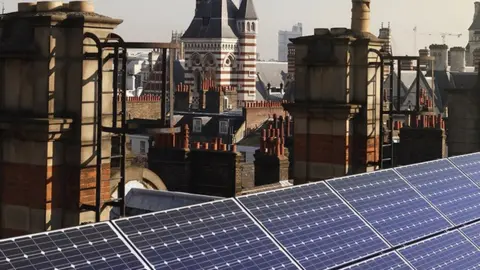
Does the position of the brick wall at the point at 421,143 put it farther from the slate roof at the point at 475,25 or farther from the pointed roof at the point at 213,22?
the slate roof at the point at 475,25

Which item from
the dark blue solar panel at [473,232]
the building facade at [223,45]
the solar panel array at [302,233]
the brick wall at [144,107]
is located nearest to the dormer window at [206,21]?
the building facade at [223,45]

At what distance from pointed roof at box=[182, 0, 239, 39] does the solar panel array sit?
90.8 metres

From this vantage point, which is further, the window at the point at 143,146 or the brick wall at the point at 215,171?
the window at the point at 143,146

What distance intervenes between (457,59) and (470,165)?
234ft

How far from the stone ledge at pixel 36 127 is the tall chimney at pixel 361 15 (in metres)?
5.86

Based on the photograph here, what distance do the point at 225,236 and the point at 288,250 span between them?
71 cm

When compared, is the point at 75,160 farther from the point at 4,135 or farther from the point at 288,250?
the point at 288,250

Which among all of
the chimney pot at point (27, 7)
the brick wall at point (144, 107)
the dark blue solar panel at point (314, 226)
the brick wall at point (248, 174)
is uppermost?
the chimney pot at point (27, 7)

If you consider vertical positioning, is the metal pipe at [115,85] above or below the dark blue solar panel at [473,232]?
above

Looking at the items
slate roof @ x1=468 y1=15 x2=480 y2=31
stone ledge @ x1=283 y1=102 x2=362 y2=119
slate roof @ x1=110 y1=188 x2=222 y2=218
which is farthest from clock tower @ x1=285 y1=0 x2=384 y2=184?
slate roof @ x1=468 y1=15 x2=480 y2=31

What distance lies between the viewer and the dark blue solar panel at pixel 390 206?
35.8 ft

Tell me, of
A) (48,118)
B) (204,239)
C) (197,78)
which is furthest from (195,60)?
(204,239)

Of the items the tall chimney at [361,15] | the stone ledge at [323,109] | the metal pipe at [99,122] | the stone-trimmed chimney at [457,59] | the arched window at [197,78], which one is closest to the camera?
the metal pipe at [99,122]

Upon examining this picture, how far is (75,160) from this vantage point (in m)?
10.7
